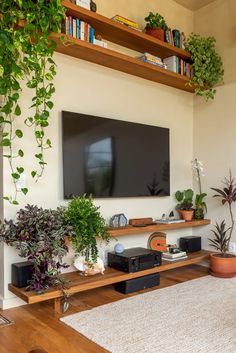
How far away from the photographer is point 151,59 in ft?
11.4

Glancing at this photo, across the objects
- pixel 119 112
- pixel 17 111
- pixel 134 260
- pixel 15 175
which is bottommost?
pixel 134 260

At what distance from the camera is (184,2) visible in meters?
4.08

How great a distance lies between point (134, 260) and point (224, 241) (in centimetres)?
119

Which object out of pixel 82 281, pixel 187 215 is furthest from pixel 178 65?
pixel 82 281

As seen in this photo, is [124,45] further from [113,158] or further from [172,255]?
[172,255]

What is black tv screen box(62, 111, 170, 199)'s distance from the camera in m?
3.04

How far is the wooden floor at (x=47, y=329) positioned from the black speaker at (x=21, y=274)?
23 cm

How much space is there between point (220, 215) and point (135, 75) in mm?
1925

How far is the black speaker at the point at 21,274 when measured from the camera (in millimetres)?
2553

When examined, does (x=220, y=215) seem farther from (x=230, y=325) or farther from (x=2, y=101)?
(x=2, y=101)

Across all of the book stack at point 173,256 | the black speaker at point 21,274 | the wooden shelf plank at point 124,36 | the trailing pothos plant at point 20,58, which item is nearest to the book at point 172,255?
the book stack at point 173,256

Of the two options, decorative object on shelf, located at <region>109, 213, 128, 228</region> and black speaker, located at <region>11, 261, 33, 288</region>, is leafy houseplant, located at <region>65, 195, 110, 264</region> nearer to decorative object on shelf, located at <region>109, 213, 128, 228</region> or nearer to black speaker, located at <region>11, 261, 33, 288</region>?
black speaker, located at <region>11, 261, 33, 288</region>

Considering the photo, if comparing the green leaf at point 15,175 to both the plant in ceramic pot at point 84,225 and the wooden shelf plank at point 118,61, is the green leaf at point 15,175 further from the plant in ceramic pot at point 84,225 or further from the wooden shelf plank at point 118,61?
the wooden shelf plank at point 118,61

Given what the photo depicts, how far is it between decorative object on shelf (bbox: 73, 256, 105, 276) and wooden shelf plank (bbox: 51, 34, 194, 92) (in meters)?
1.86
